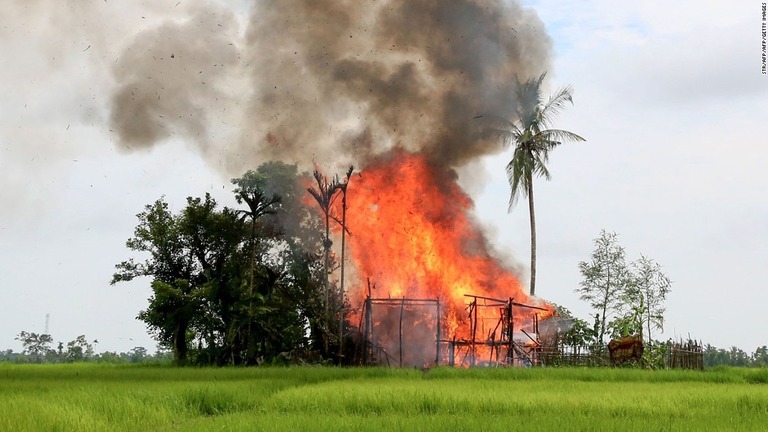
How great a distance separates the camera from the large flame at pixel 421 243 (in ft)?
143

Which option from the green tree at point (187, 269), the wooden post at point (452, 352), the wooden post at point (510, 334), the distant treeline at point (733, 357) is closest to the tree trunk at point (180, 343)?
the green tree at point (187, 269)

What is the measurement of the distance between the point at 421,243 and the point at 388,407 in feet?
78.5

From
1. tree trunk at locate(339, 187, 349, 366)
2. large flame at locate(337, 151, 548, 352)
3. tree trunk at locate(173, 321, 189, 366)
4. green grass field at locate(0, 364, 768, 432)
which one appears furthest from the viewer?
tree trunk at locate(173, 321, 189, 366)

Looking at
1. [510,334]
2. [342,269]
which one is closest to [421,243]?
[342,269]

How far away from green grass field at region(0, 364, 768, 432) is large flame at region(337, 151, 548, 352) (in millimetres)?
13755

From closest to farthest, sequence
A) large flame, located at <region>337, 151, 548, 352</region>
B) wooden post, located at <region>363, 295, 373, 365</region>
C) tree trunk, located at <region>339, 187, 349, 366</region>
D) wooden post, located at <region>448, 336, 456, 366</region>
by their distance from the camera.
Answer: wooden post, located at <region>448, 336, 456, 366</region>
wooden post, located at <region>363, 295, 373, 365</region>
tree trunk, located at <region>339, 187, 349, 366</region>
large flame, located at <region>337, 151, 548, 352</region>

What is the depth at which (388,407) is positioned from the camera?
67.3 feet

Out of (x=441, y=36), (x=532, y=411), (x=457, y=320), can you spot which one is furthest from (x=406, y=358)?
(x=532, y=411)

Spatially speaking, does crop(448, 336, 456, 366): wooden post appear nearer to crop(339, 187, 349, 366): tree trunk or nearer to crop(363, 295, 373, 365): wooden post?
crop(363, 295, 373, 365): wooden post

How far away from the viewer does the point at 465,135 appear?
47.1 metres

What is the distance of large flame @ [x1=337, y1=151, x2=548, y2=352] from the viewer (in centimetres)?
4344

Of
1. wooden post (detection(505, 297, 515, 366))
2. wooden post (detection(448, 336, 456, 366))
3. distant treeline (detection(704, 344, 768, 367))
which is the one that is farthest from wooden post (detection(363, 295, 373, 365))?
distant treeline (detection(704, 344, 768, 367))

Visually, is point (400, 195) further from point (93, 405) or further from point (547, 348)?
point (93, 405)

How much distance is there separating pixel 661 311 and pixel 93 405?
40635mm
